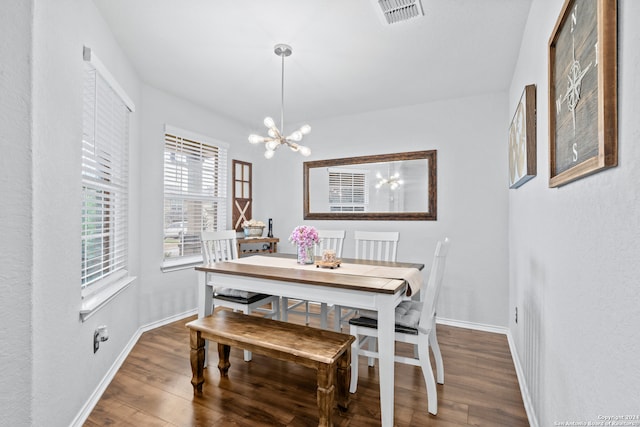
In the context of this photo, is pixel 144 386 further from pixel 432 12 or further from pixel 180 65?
pixel 432 12

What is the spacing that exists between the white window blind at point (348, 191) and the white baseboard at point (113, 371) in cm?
237

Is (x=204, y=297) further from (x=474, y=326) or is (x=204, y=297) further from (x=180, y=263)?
(x=474, y=326)

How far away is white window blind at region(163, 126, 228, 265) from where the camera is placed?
144 inches

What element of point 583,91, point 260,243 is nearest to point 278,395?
point 583,91

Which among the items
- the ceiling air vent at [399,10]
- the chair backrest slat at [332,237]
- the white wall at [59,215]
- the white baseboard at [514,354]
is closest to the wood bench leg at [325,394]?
the white baseboard at [514,354]

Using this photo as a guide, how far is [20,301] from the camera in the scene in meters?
1.34

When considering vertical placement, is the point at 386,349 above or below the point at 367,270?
below

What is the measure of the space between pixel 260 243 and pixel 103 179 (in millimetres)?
2273

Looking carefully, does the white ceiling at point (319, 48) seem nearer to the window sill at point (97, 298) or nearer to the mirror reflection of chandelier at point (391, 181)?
the mirror reflection of chandelier at point (391, 181)

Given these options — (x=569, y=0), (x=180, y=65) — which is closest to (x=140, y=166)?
(x=180, y=65)

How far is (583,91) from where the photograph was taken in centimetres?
104

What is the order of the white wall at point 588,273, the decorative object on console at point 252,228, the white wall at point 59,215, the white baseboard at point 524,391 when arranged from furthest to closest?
the decorative object on console at point 252,228
the white baseboard at point 524,391
the white wall at point 59,215
the white wall at point 588,273

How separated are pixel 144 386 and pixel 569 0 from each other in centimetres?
320

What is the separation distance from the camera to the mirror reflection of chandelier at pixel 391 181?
12.8ft
